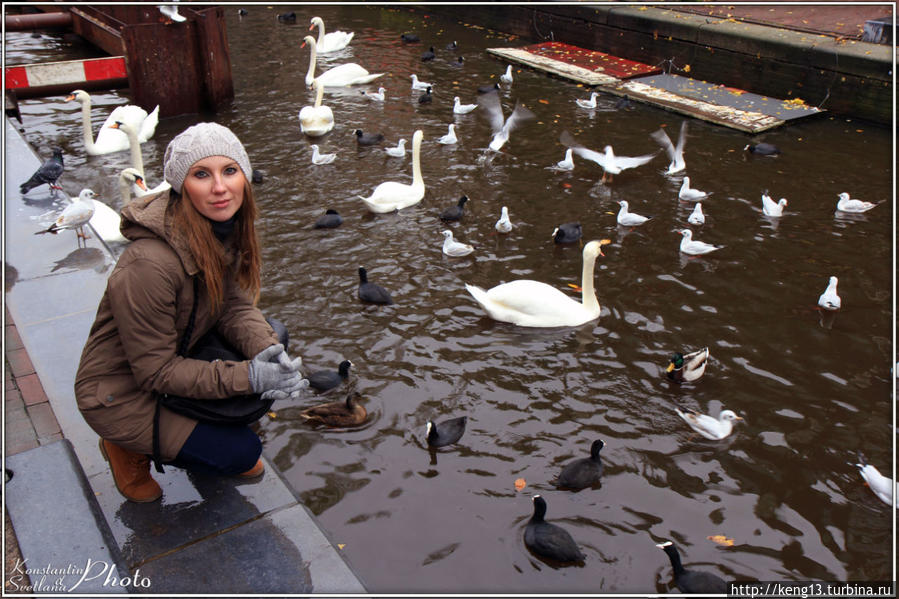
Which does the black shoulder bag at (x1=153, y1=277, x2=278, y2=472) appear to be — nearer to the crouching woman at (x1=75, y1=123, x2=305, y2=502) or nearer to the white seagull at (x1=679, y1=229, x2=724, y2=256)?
the crouching woman at (x1=75, y1=123, x2=305, y2=502)

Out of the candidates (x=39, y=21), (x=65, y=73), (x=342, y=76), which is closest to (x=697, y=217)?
(x=342, y=76)

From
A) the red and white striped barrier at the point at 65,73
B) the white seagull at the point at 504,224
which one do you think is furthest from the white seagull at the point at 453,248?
the red and white striped barrier at the point at 65,73

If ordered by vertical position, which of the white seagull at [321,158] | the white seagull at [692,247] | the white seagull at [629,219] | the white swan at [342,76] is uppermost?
the white swan at [342,76]

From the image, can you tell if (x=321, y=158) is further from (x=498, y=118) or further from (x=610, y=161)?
(x=610, y=161)

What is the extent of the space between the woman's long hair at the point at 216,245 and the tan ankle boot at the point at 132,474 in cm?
90

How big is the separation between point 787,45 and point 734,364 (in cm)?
949

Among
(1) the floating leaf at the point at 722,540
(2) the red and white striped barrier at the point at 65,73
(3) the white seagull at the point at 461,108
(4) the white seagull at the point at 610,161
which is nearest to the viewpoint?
(1) the floating leaf at the point at 722,540

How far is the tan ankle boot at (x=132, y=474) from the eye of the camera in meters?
3.64

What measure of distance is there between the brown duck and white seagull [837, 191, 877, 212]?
7.15 m

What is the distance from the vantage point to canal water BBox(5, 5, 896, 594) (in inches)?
179

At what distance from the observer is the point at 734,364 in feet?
20.6

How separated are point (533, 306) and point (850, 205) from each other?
512 centimetres

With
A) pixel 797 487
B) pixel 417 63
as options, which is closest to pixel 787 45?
pixel 417 63

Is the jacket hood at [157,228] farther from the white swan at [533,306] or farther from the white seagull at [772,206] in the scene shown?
the white seagull at [772,206]
